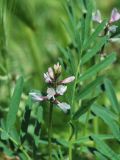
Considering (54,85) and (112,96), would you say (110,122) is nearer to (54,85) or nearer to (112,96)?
(112,96)

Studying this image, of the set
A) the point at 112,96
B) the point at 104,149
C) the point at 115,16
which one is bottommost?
the point at 104,149

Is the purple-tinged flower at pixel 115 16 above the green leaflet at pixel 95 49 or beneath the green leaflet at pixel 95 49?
above

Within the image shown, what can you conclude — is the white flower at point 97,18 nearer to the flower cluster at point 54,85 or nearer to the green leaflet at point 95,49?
the green leaflet at point 95,49

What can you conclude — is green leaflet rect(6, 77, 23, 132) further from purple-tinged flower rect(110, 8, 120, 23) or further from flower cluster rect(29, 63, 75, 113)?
purple-tinged flower rect(110, 8, 120, 23)

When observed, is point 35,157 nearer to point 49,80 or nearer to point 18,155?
point 18,155

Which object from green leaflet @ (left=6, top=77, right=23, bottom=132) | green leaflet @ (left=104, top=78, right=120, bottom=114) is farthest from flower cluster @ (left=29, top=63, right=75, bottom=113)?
green leaflet @ (left=104, top=78, right=120, bottom=114)

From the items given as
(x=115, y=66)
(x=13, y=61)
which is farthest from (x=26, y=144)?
(x=115, y=66)

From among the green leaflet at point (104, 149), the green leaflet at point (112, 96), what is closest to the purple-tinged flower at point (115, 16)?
the green leaflet at point (112, 96)

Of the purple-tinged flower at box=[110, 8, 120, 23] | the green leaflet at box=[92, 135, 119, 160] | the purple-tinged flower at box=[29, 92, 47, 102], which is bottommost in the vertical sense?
the green leaflet at box=[92, 135, 119, 160]

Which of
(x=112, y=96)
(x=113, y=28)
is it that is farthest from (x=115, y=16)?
(x=112, y=96)
